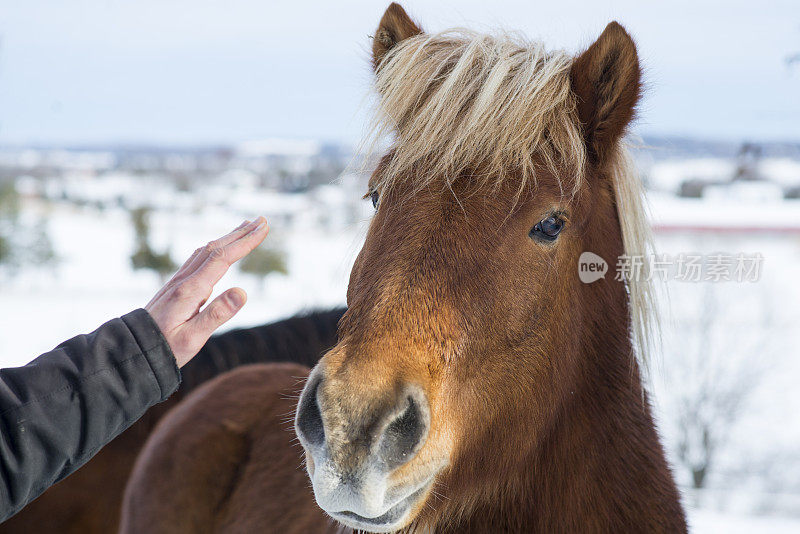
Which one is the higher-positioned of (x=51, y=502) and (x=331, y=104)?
(x=331, y=104)

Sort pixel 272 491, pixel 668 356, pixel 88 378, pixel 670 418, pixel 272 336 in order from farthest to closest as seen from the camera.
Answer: pixel 668 356 < pixel 670 418 < pixel 272 336 < pixel 272 491 < pixel 88 378

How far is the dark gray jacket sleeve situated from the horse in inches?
68.8

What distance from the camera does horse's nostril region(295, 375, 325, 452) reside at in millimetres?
1311

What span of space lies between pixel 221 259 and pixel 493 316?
77 cm

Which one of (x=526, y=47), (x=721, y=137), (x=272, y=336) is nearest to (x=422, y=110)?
(x=526, y=47)

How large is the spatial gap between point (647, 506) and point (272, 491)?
5.01 feet

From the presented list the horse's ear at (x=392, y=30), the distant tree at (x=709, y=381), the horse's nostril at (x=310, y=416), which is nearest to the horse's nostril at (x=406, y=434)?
the horse's nostril at (x=310, y=416)

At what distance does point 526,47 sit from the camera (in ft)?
6.42

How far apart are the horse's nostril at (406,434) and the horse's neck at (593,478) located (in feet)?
1.89

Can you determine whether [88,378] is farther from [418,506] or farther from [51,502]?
[51,502]

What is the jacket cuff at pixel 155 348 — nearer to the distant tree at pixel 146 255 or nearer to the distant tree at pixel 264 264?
the distant tree at pixel 264 264

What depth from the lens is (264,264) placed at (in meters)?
14.4

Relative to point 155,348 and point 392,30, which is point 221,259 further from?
point 392,30

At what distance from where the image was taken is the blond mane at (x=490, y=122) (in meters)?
1.63
